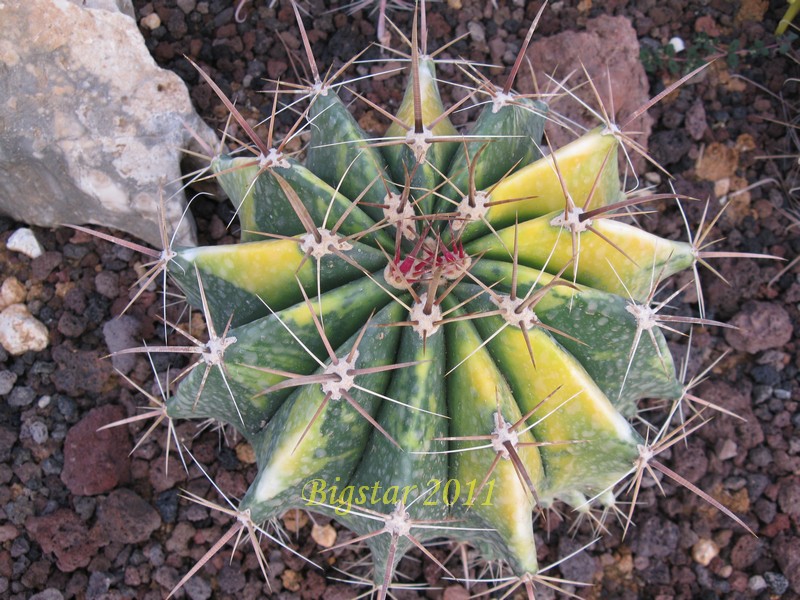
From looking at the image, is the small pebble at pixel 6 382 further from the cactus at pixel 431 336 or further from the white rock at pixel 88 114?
the cactus at pixel 431 336

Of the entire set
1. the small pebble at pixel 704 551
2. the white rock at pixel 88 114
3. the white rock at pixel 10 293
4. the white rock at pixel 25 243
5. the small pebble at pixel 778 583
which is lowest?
the small pebble at pixel 778 583

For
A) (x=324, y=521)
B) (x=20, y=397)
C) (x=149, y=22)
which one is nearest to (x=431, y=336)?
(x=324, y=521)

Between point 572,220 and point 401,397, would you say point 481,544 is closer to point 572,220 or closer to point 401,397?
point 401,397

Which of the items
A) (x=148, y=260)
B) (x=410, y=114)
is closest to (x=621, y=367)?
(x=410, y=114)

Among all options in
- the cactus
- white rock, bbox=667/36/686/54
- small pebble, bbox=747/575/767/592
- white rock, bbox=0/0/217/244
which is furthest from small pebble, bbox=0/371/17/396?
white rock, bbox=667/36/686/54

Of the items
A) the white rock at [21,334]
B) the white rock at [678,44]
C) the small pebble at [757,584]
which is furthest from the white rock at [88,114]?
the small pebble at [757,584]
